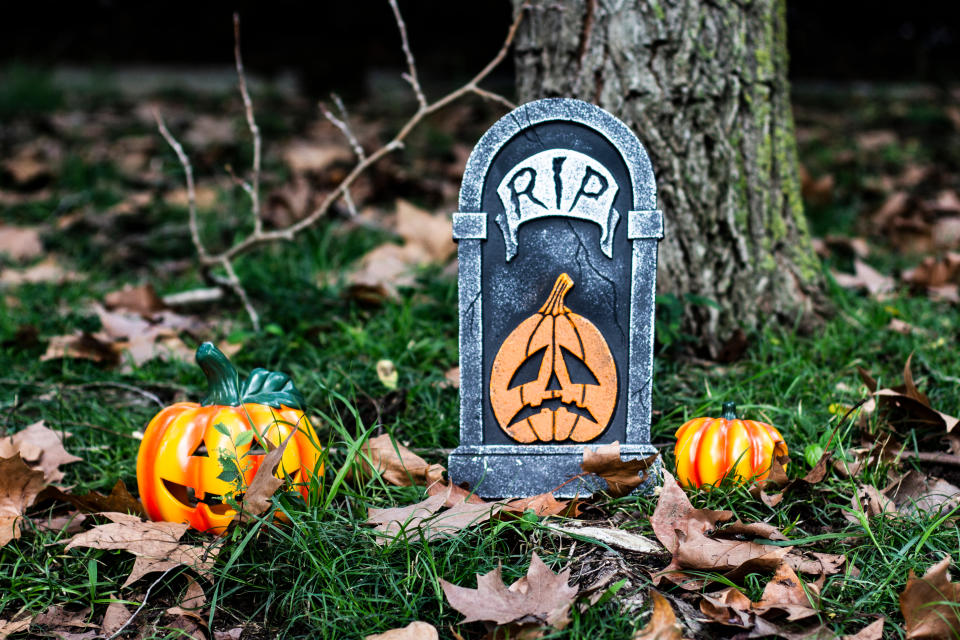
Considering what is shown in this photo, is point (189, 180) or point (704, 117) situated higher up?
point (704, 117)

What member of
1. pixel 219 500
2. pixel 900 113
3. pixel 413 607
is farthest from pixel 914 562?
pixel 900 113

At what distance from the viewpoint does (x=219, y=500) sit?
1.99m

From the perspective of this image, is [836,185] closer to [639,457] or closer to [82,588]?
[639,457]

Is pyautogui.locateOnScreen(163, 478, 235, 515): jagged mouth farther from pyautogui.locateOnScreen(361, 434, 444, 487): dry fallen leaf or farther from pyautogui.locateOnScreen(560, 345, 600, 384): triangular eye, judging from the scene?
pyautogui.locateOnScreen(560, 345, 600, 384): triangular eye

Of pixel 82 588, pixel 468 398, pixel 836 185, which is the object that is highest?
pixel 836 185

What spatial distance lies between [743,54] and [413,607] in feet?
7.12

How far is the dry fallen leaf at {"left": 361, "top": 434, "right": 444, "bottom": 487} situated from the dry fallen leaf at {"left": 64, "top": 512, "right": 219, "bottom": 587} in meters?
0.47

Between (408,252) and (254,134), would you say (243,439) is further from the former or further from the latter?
(408,252)

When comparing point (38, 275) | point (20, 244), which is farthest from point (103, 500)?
point (20, 244)

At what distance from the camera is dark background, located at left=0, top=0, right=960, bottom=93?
7312mm

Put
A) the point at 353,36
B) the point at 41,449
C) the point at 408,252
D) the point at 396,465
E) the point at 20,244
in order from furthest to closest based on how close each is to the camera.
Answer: the point at 353,36, the point at 20,244, the point at 408,252, the point at 41,449, the point at 396,465

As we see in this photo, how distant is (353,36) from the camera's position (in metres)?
7.48

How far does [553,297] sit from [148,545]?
1202 millimetres

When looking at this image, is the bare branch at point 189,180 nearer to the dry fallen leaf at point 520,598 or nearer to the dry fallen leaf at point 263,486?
the dry fallen leaf at point 263,486
